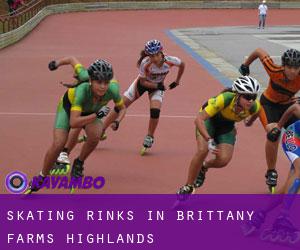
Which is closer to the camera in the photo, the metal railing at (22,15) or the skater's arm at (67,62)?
the skater's arm at (67,62)

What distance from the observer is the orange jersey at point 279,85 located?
8398 millimetres

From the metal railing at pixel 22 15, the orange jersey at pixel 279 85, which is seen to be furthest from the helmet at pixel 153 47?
the metal railing at pixel 22 15

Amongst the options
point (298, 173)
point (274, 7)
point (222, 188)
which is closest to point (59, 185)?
point (222, 188)

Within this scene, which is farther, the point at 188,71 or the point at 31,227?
the point at 188,71

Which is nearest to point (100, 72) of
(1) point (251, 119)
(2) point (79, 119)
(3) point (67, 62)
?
(2) point (79, 119)

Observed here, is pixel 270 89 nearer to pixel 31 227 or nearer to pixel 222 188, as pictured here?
pixel 222 188

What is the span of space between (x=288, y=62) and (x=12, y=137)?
5304 millimetres

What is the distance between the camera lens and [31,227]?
6.86m

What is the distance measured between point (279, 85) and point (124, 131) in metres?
4.18

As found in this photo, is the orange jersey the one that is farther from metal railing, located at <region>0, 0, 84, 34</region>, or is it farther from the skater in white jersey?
metal railing, located at <region>0, 0, 84, 34</region>

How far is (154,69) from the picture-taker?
10.5 m

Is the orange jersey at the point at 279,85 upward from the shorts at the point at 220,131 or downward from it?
upward

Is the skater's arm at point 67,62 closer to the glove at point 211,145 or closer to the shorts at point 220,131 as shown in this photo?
the shorts at point 220,131

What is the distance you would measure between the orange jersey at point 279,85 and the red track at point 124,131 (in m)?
1.17
